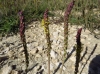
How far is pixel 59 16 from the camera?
5699 mm

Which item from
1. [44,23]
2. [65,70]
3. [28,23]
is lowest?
[65,70]

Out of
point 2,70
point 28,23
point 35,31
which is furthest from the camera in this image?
point 28,23

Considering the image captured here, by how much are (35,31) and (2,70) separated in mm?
1726

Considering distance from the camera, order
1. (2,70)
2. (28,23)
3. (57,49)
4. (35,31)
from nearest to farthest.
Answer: (2,70), (57,49), (35,31), (28,23)

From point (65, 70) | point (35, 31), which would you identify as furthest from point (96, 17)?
point (65, 70)

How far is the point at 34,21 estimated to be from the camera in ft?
18.1

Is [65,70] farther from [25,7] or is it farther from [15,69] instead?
[25,7]

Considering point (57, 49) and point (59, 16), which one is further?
point (59, 16)

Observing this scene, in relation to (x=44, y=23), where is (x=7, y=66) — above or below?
below

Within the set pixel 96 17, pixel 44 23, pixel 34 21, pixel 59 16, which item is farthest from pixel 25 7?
pixel 44 23

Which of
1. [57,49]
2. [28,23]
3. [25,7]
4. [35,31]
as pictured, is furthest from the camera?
[25,7]

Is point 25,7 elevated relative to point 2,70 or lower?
elevated

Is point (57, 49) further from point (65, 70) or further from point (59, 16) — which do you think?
point (59, 16)

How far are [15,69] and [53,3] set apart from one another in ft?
10.4
